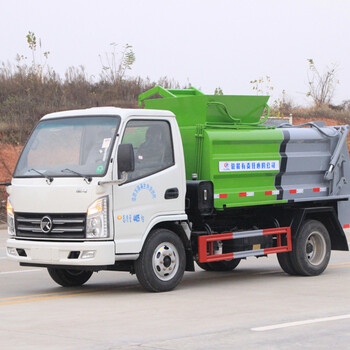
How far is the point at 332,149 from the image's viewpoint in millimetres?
14820

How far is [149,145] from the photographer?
12.4 metres

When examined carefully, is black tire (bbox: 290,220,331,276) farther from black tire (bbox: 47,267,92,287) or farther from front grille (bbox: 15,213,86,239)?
front grille (bbox: 15,213,86,239)

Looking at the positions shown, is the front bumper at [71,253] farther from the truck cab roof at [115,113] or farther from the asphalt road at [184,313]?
the truck cab roof at [115,113]

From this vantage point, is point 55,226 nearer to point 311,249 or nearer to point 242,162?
point 242,162

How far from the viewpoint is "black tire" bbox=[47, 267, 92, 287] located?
43.0 feet

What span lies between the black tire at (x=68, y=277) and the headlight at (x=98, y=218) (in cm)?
166

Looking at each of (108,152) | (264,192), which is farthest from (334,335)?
(264,192)

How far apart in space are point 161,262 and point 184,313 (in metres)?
2.07

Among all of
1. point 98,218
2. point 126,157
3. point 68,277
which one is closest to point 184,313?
point 98,218

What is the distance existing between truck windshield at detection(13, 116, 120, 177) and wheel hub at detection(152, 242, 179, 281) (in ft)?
4.66

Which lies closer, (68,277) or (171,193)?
(171,193)

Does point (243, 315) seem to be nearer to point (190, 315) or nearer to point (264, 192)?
point (190, 315)

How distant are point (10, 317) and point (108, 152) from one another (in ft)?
8.94

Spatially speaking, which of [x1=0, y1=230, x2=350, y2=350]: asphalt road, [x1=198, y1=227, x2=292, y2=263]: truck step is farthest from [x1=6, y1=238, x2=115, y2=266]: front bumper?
[x1=198, y1=227, x2=292, y2=263]: truck step
